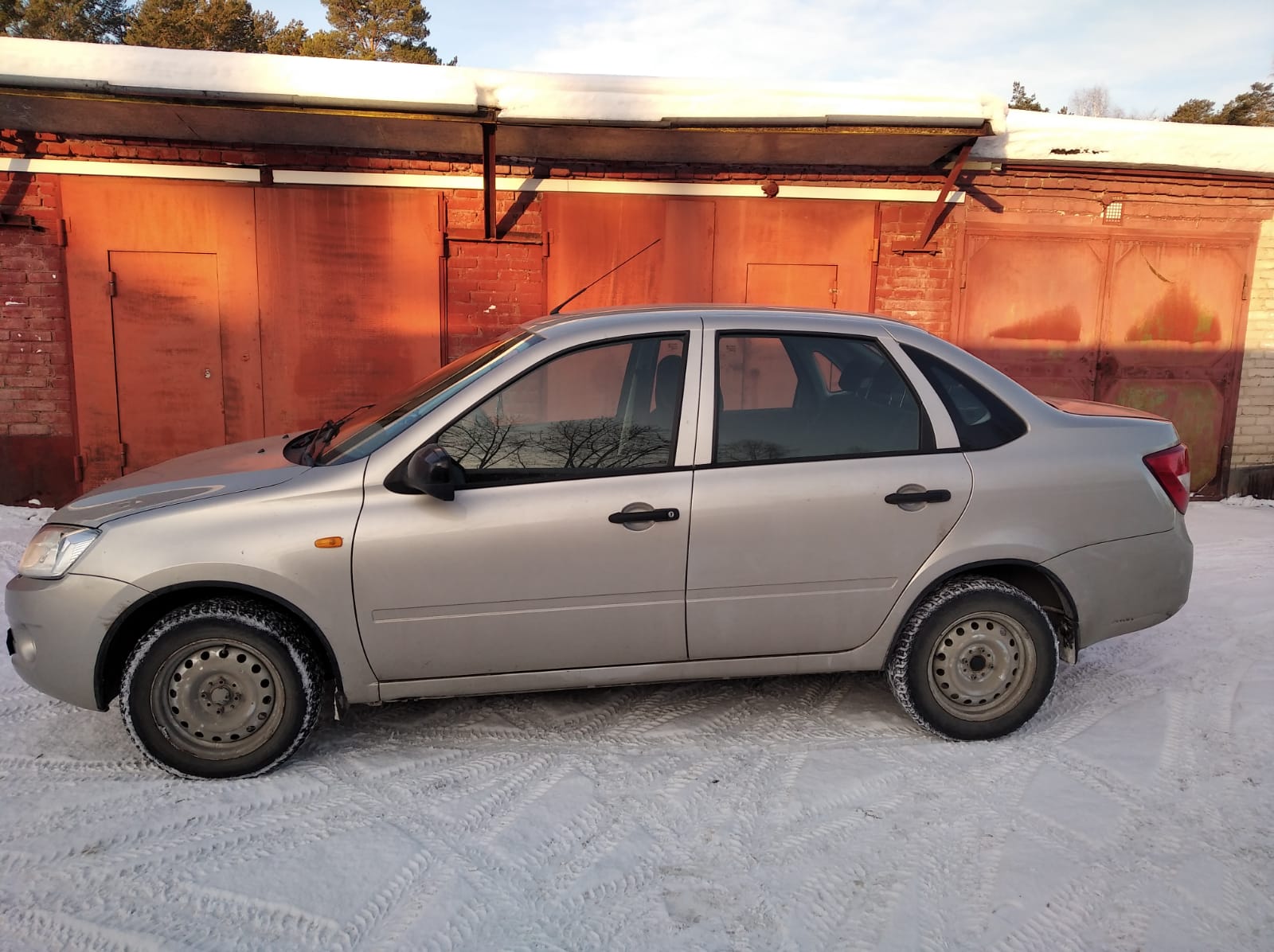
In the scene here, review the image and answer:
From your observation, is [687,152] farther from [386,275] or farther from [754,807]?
[754,807]

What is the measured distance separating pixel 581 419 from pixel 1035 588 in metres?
2.01

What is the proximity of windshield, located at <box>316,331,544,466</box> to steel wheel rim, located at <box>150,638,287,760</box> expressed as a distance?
0.77 meters

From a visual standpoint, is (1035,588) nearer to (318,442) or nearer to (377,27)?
(318,442)

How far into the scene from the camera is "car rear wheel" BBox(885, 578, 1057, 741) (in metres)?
3.55

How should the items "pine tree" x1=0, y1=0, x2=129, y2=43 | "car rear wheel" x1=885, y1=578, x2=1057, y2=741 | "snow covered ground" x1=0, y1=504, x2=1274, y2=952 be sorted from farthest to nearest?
"pine tree" x1=0, y1=0, x2=129, y2=43, "car rear wheel" x1=885, y1=578, x2=1057, y2=741, "snow covered ground" x1=0, y1=504, x2=1274, y2=952

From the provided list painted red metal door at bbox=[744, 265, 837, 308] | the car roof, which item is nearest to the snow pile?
painted red metal door at bbox=[744, 265, 837, 308]

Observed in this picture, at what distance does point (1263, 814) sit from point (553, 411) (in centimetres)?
285

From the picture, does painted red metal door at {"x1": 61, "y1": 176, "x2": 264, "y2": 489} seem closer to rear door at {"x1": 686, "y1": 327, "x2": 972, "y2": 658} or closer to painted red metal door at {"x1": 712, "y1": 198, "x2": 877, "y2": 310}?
painted red metal door at {"x1": 712, "y1": 198, "x2": 877, "y2": 310}

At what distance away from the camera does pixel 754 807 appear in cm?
313

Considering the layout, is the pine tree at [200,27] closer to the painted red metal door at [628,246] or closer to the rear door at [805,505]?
the painted red metal door at [628,246]

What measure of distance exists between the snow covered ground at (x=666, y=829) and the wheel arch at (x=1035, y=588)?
1.27 ft

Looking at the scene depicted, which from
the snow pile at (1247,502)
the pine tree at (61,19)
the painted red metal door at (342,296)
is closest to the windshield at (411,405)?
the painted red metal door at (342,296)

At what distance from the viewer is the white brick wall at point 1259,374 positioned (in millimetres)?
8648

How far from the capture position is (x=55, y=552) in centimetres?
320
